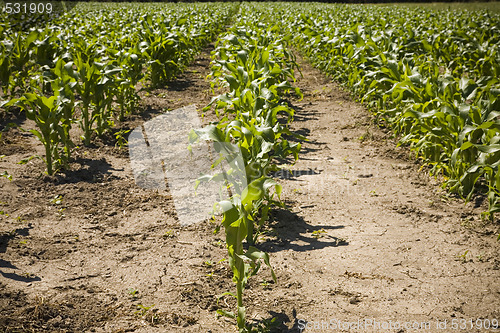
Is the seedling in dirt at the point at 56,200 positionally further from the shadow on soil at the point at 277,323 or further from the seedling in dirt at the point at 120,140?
the shadow on soil at the point at 277,323

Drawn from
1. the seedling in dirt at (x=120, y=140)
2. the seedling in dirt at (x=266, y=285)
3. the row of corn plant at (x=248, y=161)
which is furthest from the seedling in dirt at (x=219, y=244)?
the seedling in dirt at (x=120, y=140)

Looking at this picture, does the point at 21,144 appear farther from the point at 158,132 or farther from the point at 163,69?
the point at 163,69

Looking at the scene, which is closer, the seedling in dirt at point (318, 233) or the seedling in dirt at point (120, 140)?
the seedling in dirt at point (318, 233)

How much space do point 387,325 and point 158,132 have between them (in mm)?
4194

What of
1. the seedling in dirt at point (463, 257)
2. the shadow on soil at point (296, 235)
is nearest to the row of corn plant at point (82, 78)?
the shadow on soil at point (296, 235)

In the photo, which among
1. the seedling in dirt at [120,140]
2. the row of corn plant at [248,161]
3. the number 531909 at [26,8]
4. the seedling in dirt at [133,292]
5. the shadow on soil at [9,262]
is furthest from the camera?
the number 531909 at [26,8]

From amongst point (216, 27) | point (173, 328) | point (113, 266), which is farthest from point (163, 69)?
point (216, 27)

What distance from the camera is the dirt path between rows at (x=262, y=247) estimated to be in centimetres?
258

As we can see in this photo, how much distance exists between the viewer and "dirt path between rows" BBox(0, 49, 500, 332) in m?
2.58

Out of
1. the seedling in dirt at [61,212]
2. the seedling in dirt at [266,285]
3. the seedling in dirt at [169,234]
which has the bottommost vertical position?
the seedling in dirt at [61,212]

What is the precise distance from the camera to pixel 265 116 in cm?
409

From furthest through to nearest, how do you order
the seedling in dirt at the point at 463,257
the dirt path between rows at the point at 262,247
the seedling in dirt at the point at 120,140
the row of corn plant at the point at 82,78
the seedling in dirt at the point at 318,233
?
the seedling in dirt at the point at 120,140 → the row of corn plant at the point at 82,78 → the seedling in dirt at the point at 318,233 → the seedling in dirt at the point at 463,257 → the dirt path between rows at the point at 262,247

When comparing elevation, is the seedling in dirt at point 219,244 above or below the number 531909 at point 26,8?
below

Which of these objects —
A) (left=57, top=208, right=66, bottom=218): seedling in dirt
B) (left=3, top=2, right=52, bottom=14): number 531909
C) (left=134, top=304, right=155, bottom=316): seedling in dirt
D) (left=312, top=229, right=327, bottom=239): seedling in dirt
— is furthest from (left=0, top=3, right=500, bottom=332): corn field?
(left=3, top=2, right=52, bottom=14): number 531909
